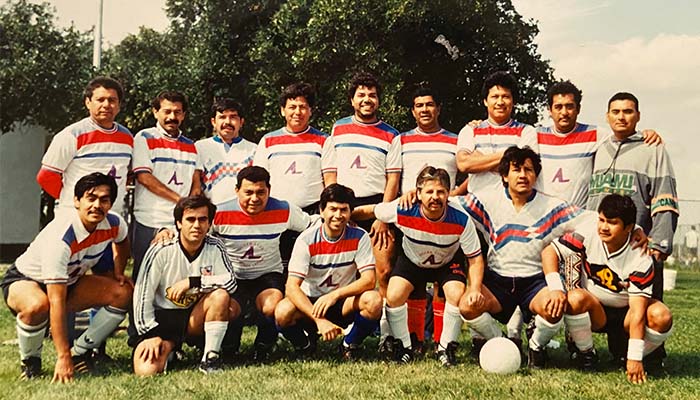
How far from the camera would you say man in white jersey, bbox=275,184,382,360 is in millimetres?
4922

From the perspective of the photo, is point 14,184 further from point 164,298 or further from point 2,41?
point 164,298

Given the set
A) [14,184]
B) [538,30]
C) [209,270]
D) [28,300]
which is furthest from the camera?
[14,184]

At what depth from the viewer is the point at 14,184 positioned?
17.3 metres

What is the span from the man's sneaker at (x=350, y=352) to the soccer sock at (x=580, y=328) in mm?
1487

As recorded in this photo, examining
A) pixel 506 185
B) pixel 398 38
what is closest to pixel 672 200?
pixel 506 185

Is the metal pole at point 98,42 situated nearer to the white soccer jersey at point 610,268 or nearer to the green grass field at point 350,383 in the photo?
the green grass field at point 350,383

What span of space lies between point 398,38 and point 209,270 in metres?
8.88

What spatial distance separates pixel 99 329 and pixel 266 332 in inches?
45.5

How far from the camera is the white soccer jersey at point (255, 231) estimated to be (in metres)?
5.17

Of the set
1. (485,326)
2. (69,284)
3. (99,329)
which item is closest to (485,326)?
(485,326)

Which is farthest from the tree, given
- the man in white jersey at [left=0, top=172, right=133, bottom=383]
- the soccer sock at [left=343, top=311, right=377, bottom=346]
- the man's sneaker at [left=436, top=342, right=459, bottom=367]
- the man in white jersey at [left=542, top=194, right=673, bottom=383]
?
the man in white jersey at [left=542, top=194, right=673, bottom=383]

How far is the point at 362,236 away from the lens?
5102 mm

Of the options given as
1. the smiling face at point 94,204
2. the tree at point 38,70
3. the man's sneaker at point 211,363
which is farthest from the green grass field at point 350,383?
the tree at point 38,70

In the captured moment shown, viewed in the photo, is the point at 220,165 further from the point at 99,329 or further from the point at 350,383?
the point at 350,383
